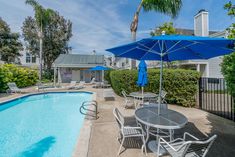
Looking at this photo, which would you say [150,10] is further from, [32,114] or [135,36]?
[32,114]

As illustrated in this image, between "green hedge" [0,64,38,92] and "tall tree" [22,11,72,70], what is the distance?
1299 centimetres

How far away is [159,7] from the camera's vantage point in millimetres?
14203

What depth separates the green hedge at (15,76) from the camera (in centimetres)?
1586

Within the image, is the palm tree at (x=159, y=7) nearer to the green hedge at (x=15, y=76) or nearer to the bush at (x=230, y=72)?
the bush at (x=230, y=72)

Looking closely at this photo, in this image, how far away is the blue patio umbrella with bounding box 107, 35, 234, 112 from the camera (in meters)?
3.31

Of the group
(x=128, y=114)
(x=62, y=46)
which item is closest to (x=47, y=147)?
(x=128, y=114)

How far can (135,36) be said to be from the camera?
14812mm

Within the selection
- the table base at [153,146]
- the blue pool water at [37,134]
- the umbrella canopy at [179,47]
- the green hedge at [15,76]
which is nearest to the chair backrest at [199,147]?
the table base at [153,146]

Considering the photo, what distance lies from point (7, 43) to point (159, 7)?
98.1 ft

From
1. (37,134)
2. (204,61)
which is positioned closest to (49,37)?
(204,61)

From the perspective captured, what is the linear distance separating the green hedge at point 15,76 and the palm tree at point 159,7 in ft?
43.9

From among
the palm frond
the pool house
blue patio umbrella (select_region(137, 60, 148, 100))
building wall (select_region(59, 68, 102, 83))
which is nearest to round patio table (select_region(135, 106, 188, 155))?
blue patio umbrella (select_region(137, 60, 148, 100))

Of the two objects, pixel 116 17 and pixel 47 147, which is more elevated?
pixel 116 17

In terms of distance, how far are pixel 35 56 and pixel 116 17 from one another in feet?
82.6
